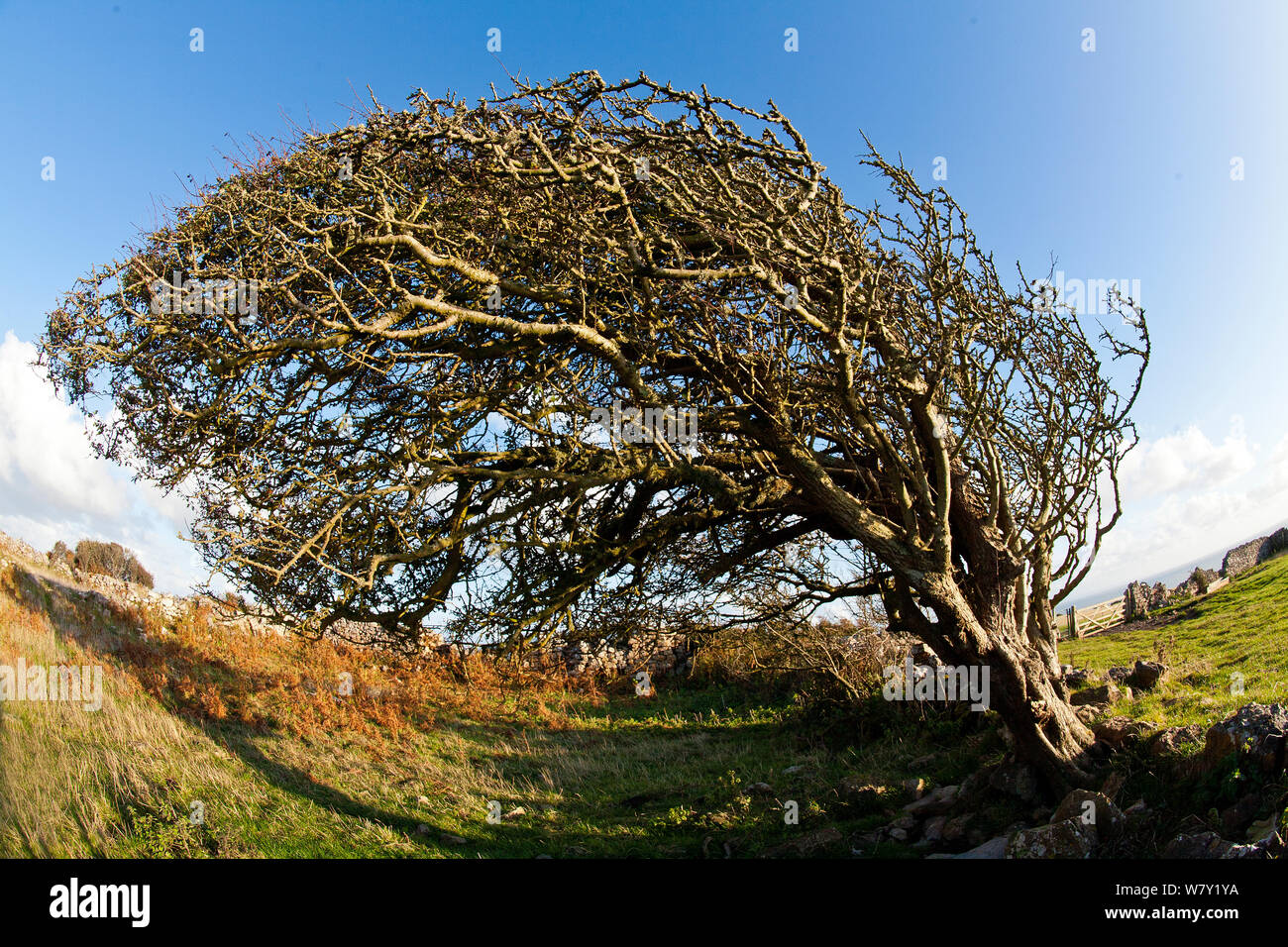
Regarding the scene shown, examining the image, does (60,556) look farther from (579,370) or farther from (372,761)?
(579,370)

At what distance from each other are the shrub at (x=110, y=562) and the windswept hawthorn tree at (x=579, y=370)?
15.9 m

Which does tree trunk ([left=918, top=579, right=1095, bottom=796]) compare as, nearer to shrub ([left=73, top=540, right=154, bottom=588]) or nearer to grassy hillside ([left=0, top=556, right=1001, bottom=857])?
grassy hillside ([left=0, top=556, right=1001, bottom=857])

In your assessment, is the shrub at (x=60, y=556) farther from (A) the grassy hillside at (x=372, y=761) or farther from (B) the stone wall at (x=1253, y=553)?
(B) the stone wall at (x=1253, y=553)

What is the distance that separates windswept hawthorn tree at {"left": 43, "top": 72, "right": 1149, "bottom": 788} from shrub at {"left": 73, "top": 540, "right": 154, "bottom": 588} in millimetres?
15853

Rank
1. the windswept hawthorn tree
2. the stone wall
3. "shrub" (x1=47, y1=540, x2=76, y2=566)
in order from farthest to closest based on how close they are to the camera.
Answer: the stone wall < "shrub" (x1=47, y1=540, x2=76, y2=566) < the windswept hawthorn tree

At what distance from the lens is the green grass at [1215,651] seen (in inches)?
352

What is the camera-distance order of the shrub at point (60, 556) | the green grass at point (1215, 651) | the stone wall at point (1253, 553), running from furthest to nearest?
the stone wall at point (1253, 553)
the shrub at point (60, 556)
the green grass at point (1215, 651)

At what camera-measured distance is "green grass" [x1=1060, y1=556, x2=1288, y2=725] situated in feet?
29.3

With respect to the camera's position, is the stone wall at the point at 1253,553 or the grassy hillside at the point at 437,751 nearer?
the grassy hillside at the point at 437,751

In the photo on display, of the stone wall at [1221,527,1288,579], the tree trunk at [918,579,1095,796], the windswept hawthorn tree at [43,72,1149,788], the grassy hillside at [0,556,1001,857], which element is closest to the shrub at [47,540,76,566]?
the grassy hillside at [0,556,1001,857]

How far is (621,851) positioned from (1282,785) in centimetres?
622

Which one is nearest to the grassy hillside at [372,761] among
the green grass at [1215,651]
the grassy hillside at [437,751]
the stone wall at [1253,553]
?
the grassy hillside at [437,751]

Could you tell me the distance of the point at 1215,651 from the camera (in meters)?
13.4

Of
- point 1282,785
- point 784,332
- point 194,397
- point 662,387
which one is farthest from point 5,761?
point 1282,785
